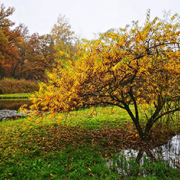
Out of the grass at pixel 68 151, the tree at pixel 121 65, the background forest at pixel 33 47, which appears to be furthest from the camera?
the background forest at pixel 33 47

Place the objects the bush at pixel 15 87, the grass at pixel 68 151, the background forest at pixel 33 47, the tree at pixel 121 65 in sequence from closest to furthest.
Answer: the grass at pixel 68 151 → the tree at pixel 121 65 → the bush at pixel 15 87 → the background forest at pixel 33 47

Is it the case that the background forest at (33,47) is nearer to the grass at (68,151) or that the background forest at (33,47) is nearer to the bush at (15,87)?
the bush at (15,87)

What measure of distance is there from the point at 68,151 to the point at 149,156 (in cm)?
235

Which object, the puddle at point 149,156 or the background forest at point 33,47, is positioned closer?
the puddle at point 149,156

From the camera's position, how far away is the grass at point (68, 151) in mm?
3238

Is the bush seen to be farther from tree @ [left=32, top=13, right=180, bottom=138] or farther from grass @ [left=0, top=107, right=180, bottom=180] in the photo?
tree @ [left=32, top=13, right=180, bottom=138]

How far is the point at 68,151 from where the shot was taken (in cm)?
429

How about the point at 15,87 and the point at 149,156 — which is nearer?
the point at 149,156

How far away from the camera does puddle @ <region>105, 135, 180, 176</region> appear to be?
3.61 m

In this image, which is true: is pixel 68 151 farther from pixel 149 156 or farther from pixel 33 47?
pixel 33 47

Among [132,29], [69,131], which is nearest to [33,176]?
[69,131]

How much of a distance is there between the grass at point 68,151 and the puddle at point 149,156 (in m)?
0.16

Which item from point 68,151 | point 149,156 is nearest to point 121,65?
point 149,156

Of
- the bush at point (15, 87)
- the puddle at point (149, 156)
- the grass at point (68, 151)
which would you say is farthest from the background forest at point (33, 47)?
the puddle at point (149, 156)
